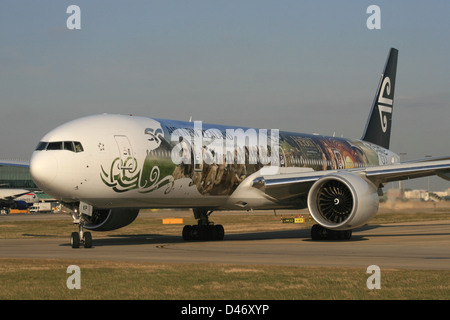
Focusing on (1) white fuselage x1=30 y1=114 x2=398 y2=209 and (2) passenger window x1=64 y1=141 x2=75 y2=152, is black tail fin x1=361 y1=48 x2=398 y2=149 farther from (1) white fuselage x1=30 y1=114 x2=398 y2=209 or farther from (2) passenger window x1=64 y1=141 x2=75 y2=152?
(2) passenger window x1=64 y1=141 x2=75 y2=152

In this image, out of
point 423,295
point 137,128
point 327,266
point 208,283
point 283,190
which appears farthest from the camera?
point 283,190

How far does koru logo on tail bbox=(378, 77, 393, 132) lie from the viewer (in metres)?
36.2

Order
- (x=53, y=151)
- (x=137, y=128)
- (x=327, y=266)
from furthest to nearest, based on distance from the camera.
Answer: (x=137, y=128) < (x=53, y=151) < (x=327, y=266)

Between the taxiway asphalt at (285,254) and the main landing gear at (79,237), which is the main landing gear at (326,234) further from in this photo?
the main landing gear at (79,237)

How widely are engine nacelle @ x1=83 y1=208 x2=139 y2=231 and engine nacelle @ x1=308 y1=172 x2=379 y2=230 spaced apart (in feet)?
20.6

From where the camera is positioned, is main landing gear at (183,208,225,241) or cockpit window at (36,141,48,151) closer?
cockpit window at (36,141,48,151)

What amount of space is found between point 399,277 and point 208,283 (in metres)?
3.33

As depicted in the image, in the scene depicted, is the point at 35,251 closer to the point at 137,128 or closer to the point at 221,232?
the point at 137,128

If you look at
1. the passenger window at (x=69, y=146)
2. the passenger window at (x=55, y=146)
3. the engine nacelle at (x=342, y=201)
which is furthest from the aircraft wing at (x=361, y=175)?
the passenger window at (x=55, y=146)

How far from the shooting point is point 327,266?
1434 cm

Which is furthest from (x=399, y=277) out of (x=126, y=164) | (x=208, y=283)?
(x=126, y=164)

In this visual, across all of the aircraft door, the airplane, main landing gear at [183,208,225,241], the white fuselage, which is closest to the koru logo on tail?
the airplane

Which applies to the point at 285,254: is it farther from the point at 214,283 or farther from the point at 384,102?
the point at 384,102

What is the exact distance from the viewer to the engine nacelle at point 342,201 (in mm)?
22000
